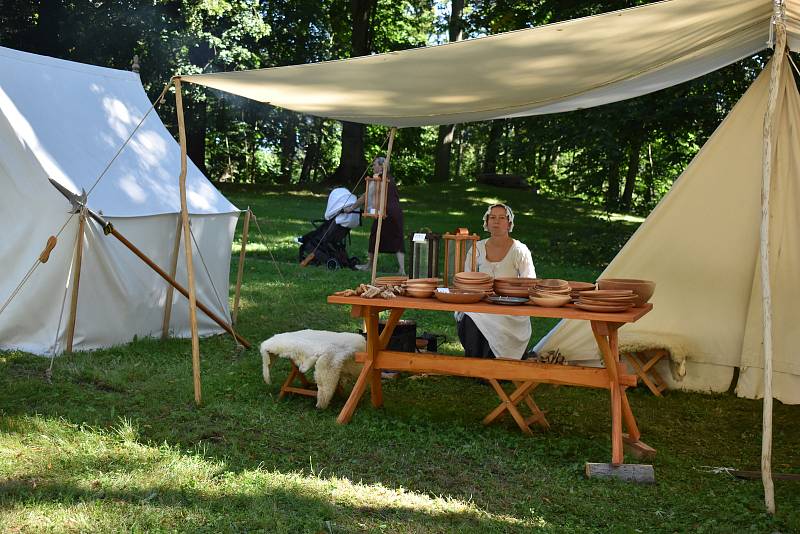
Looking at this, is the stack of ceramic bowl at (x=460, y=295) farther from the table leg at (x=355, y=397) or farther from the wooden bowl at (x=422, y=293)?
the table leg at (x=355, y=397)

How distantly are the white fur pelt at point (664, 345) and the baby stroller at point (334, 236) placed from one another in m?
4.85

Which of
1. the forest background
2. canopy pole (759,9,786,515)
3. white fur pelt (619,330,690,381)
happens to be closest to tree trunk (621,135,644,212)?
the forest background

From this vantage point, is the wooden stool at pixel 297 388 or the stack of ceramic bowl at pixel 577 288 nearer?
the stack of ceramic bowl at pixel 577 288

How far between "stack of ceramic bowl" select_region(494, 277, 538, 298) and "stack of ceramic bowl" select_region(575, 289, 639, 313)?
0.28 m

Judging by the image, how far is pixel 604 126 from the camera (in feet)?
35.4

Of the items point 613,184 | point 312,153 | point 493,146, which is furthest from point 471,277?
point 312,153

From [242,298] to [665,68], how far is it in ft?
15.0

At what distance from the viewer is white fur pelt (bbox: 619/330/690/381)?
17.3ft

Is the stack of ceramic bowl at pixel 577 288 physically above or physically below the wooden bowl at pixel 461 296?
above

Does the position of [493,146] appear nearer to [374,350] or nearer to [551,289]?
[374,350]

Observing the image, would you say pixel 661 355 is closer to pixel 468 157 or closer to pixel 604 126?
pixel 604 126

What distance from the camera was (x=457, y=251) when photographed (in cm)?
498

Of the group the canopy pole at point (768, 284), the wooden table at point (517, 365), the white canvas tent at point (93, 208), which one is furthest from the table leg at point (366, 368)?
the white canvas tent at point (93, 208)

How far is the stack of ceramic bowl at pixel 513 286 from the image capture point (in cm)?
414
